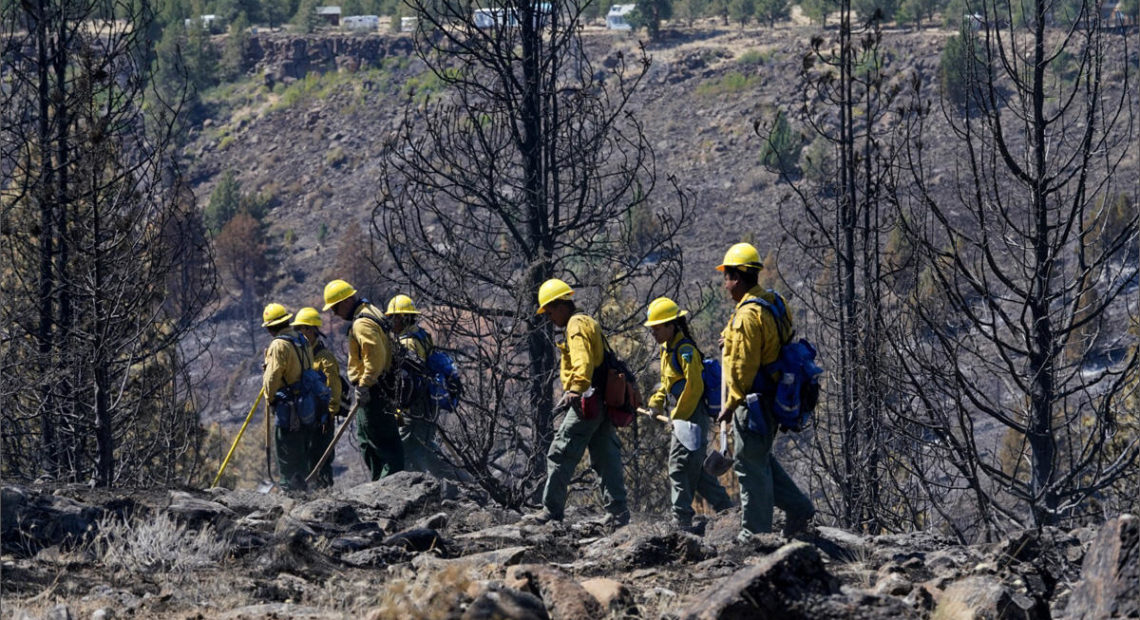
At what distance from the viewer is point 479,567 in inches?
266

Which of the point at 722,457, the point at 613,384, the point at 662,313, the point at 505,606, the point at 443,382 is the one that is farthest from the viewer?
the point at 443,382

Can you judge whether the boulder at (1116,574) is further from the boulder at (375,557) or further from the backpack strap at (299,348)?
the backpack strap at (299,348)

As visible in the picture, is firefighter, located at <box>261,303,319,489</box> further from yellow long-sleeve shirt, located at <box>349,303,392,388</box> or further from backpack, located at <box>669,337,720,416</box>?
backpack, located at <box>669,337,720,416</box>

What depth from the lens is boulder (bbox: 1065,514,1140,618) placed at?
5488 millimetres

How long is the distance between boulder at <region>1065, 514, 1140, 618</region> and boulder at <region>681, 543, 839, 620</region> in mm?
921

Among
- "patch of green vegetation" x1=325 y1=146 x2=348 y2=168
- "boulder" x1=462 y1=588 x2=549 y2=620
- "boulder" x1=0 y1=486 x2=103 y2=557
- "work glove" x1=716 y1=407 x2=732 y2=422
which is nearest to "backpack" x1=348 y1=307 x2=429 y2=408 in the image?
"boulder" x1=0 y1=486 x2=103 y2=557

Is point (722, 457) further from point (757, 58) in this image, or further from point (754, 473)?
point (757, 58)

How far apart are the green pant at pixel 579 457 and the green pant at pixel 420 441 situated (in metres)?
2.05

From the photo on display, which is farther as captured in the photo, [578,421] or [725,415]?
[578,421]

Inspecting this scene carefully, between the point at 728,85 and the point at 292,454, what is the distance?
252 ft

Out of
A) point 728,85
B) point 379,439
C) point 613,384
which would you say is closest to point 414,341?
point 379,439

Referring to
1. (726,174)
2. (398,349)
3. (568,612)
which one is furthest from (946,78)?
(568,612)

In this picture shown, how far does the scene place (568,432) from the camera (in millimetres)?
9211

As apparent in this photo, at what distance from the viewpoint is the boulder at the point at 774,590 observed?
5.47m
